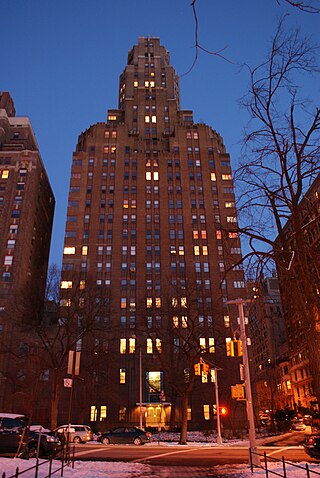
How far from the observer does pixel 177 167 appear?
102 meters

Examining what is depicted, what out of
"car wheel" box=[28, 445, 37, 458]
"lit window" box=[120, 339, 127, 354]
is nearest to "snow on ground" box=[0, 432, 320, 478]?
"car wheel" box=[28, 445, 37, 458]

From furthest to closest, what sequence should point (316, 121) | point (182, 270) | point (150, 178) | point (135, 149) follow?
point (135, 149) < point (150, 178) < point (182, 270) < point (316, 121)

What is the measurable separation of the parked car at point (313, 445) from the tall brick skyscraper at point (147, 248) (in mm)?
43095

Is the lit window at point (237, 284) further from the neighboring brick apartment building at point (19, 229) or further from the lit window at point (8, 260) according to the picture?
the lit window at point (8, 260)

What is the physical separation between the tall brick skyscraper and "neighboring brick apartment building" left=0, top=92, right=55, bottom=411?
11.1 metres

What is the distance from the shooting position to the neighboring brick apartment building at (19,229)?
74812mm

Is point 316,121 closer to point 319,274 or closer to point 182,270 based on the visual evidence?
point 319,274

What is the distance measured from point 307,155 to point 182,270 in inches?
2950

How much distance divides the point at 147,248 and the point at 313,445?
2848 inches

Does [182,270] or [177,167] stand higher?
[177,167]

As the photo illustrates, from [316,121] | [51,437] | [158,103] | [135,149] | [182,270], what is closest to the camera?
[316,121]

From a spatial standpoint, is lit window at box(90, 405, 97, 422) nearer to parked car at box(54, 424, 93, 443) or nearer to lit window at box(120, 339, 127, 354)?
lit window at box(120, 339, 127, 354)

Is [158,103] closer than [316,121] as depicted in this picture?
No

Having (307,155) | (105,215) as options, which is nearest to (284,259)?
(307,155)
